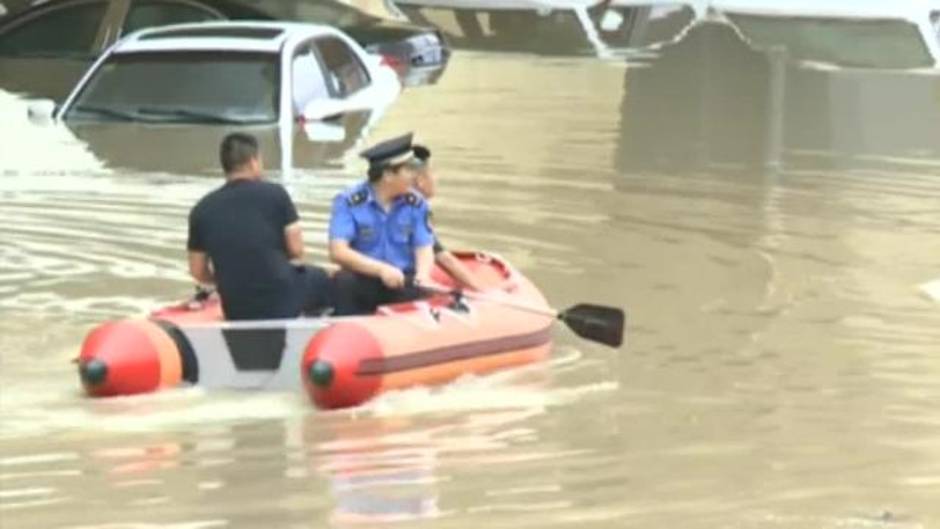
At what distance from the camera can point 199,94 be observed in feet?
65.0

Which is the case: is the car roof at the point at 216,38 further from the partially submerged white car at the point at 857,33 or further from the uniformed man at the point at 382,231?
the partially submerged white car at the point at 857,33

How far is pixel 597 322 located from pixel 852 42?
2282 cm

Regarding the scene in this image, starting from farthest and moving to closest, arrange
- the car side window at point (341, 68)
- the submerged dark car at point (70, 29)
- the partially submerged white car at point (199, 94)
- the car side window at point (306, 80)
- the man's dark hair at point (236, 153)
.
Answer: the submerged dark car at point (70, 29), the car side window at point (341, 68), the car side window at point (306, 80), the partially submerged white car at point (199, 94), the man's dark hair at point (236, 153)

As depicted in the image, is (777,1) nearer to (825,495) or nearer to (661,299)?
(661,299)

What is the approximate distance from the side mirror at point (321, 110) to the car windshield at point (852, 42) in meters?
12.3

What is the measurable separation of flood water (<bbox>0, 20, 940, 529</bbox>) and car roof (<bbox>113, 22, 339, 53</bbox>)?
1.03m

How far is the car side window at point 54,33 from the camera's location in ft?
83.4

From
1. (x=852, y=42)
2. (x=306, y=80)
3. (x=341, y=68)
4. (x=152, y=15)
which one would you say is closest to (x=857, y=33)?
(x=852, y=42)

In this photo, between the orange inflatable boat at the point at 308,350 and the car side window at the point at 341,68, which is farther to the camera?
the car side window at the point at 341,68

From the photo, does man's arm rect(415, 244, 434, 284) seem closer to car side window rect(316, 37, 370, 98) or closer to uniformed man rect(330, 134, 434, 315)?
uniformed man rect(330, 134, 434, 315)

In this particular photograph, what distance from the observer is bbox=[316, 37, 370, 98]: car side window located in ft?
68.2

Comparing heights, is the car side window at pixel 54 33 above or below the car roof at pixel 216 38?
below

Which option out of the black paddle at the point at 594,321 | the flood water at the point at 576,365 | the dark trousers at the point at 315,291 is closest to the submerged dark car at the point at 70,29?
the flood water at the point at 576,365

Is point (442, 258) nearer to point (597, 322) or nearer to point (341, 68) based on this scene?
point (597, 322)
